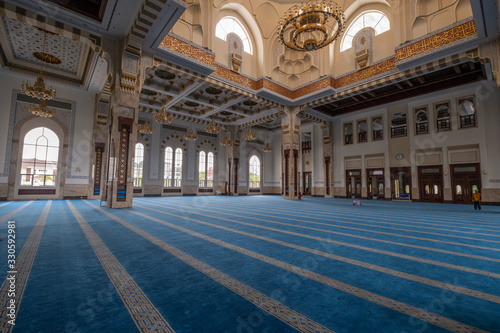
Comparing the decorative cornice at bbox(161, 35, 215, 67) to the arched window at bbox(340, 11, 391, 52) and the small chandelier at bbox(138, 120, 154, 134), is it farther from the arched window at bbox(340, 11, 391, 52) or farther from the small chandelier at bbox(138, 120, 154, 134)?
the arched window at bbox(340, 11, 391, 52)

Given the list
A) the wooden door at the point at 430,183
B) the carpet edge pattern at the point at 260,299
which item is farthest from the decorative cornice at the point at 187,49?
the wooden door at the point at 430,183

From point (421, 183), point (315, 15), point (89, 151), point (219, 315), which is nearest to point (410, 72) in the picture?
point (315, 15)

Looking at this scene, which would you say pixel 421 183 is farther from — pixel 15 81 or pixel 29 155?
pixel 15 81

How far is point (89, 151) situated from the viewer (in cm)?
975

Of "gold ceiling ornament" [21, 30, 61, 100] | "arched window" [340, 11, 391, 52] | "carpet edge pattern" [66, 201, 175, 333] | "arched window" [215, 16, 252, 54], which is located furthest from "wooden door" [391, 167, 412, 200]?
"gold ceiling ornament" [21, 30, 61, 100]

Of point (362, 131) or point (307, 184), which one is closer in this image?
point (362, 131)

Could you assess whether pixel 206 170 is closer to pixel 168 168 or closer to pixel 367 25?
pixel 168 168

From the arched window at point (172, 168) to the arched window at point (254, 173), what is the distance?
4.70 m

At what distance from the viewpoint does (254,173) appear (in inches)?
639

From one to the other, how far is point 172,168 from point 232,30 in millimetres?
7607

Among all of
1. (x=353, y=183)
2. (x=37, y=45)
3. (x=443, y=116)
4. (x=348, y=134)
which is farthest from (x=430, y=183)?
(x=37, y=45)

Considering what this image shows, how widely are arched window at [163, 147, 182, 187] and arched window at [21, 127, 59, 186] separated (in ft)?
15.7

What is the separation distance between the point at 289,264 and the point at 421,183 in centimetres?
1068

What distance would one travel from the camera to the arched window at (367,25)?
842 cm
